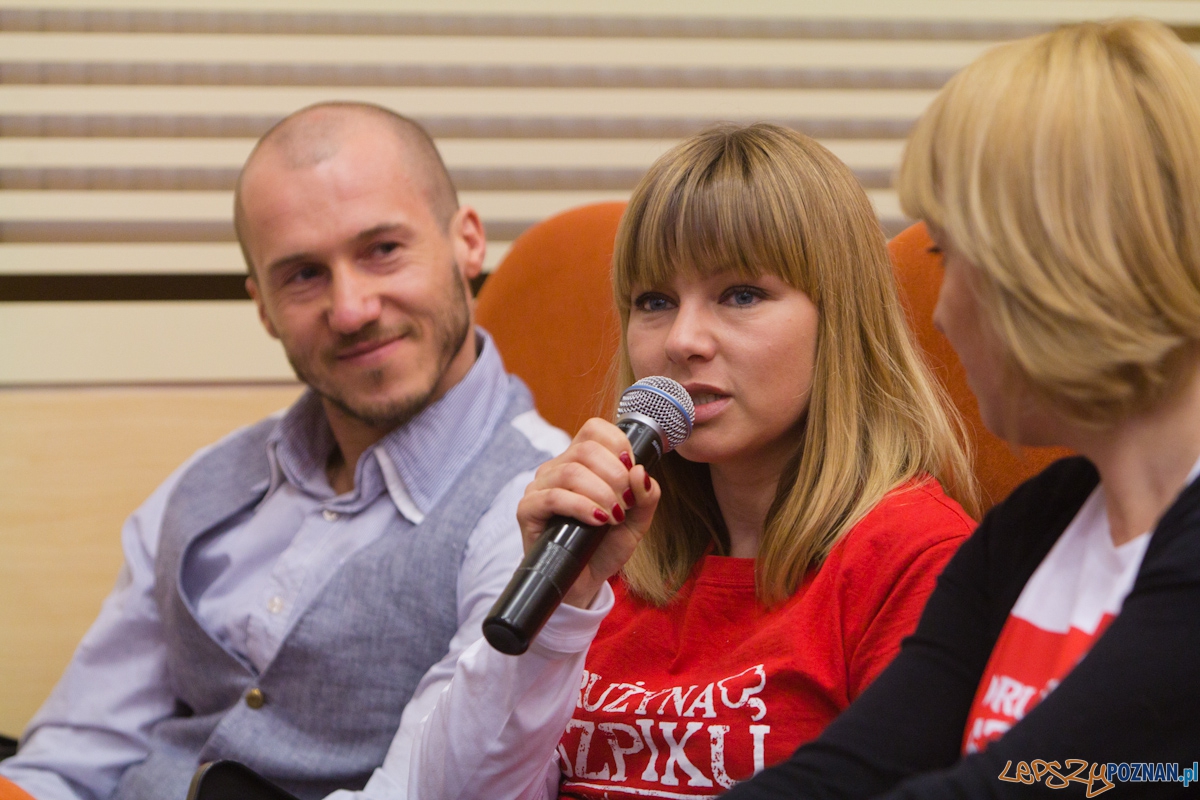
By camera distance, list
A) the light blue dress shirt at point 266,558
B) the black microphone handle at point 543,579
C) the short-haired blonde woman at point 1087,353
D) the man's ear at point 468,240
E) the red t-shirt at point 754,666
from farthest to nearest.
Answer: the man's ear at point 468,240, the light blue dress shirt at point 266,558, the red t-shirt at point 754,666, the black microphone handle at point 543,579, the short-haired blonde woman at point 1087,353

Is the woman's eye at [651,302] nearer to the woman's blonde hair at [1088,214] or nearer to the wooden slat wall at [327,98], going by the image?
the woman's blonde hair at [1088,214]

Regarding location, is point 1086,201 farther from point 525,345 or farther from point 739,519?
point 525,345

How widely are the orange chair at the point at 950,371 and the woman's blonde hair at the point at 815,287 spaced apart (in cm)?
9

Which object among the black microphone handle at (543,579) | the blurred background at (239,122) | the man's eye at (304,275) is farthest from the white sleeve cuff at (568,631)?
the blurred background at (239,122)

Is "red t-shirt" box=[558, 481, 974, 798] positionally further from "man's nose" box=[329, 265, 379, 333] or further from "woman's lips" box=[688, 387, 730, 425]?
"man's nose" box=[329, 265, 379, 333]

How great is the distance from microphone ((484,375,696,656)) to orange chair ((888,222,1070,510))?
362mm

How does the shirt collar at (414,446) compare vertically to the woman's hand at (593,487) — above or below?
below

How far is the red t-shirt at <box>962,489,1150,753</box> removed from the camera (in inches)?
25.0

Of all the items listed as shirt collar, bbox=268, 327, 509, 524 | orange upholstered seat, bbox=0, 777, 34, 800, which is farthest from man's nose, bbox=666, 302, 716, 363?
orange upholstered seat, bbox=0, 777, 34, 800

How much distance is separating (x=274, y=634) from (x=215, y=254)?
93 cm

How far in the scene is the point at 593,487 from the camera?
0.85 m

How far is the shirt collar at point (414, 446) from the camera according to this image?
4.72ft

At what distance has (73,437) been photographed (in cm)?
190

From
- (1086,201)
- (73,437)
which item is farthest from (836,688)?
(73,437)
